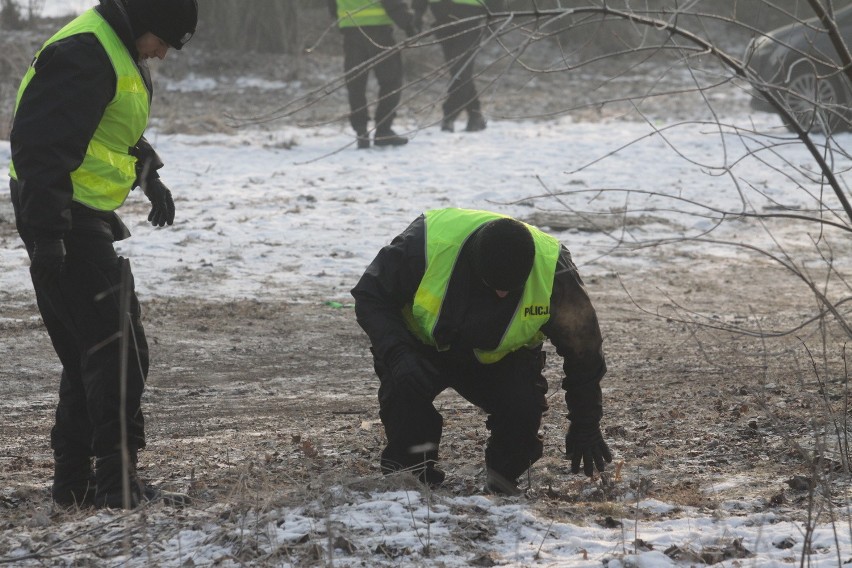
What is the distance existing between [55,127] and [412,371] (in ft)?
4.89

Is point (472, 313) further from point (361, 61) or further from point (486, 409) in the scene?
point (361, 61)

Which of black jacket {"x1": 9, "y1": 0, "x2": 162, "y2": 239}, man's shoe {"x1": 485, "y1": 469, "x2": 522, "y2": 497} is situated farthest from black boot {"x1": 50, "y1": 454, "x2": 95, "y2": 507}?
man's shoe {"x1": 485, "y1": 469, "x2": 522, "y2": 497}

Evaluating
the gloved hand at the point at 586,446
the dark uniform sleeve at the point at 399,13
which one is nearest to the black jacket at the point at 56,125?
the gloved hand at the point at 586,446

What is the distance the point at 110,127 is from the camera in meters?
3.83

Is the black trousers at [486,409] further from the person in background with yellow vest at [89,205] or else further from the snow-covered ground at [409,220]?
the person in background with yellow vest at [89,205]

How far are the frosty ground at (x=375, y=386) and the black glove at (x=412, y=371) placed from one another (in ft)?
1.16

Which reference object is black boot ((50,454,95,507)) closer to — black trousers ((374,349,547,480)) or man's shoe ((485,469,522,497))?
black trousers ((374,349,547,480))

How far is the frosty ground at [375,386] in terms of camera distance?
3365 mm

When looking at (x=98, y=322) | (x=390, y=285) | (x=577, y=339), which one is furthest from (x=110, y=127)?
(x=577, y=339)

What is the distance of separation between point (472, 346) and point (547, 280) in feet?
1.27

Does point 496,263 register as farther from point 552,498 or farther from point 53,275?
point 53,275

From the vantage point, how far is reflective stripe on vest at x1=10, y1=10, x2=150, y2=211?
3.72 m

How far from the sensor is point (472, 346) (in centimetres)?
411

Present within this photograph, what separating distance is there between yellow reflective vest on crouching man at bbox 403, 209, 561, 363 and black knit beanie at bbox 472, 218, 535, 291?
11 centimetres
